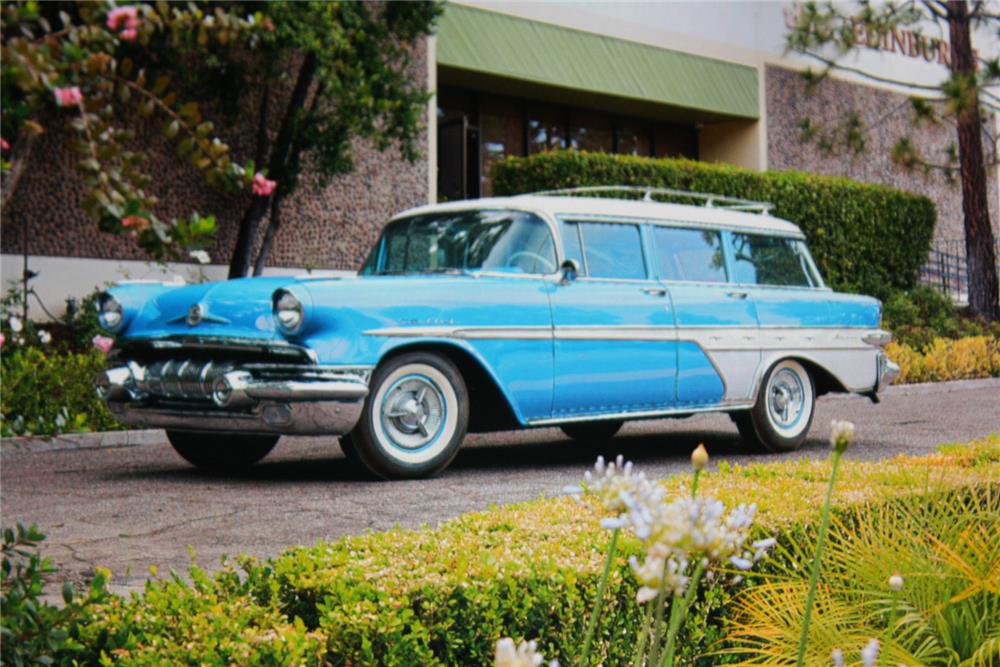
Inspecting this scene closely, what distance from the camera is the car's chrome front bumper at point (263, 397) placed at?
21.4 feet

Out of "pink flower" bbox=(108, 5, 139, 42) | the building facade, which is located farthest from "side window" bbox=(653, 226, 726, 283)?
the building facade

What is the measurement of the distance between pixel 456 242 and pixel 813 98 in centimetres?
2009

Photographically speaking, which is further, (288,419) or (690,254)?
(690,254)

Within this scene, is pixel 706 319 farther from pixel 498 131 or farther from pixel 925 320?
pixel 498 131

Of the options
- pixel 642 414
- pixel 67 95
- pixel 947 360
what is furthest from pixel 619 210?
pixel 947 360

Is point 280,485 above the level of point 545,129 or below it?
below

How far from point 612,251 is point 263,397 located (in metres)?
2.80

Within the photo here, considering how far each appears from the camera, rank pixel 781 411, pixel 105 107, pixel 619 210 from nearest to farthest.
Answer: pixel 105 107
pixel 619 210
pixel 781 411

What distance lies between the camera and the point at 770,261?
941cm

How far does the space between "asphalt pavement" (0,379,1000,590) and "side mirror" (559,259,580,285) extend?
1240 mm

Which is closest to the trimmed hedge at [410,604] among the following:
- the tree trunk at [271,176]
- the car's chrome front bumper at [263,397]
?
the car's chrome front bumper at [263,397]

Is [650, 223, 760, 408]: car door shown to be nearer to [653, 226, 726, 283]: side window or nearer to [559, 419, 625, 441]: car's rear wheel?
[653, 226, 726, 283]: side window

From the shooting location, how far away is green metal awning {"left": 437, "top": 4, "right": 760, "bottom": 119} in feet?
63.8

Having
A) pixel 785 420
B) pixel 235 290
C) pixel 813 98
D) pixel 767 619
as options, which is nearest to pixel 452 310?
pixel 235 290
